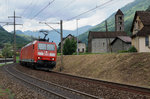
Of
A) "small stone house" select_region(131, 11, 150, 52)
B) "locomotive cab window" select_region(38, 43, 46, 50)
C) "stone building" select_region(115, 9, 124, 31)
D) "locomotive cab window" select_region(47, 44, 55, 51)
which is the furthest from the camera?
"stone building" select_region(115, 9, 124, 31)

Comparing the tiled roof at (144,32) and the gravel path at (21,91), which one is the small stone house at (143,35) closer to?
the tiled roof at (144,32)

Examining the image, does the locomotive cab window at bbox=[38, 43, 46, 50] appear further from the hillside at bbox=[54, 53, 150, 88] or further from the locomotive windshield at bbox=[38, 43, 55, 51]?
the hillside at bbox=[54, 53, 150, 88]

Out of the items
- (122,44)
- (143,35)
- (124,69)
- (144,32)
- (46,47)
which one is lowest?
(124,69)

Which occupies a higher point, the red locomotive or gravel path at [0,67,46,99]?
the red locomotive

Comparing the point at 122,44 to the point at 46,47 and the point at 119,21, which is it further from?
the point at 119,21

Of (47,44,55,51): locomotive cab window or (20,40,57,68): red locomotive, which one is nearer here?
(20,40,57,68): red locomotive

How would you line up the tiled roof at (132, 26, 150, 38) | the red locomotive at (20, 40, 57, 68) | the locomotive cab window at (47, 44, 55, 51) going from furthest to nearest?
the tiled roof at (132, 26, 150, 38)
the locomotive cab window at (47, 44, 55, 51)
the red locomotive at (20, 40, 57, 68)

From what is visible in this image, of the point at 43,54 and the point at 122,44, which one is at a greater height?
the point at 122,44

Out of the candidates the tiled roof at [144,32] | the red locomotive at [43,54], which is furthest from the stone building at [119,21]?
the red locomotive at [43,54]

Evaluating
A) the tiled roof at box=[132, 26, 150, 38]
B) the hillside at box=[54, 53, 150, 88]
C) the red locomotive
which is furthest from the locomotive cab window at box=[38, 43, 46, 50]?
the tiled roof at box=[132, 26, 150, 38]

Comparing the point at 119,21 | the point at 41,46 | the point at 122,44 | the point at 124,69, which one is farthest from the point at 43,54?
the point at 119,21

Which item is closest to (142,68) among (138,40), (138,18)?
(138,40)

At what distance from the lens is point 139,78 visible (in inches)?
583

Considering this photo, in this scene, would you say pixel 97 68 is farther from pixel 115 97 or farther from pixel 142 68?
pixel 115 97
